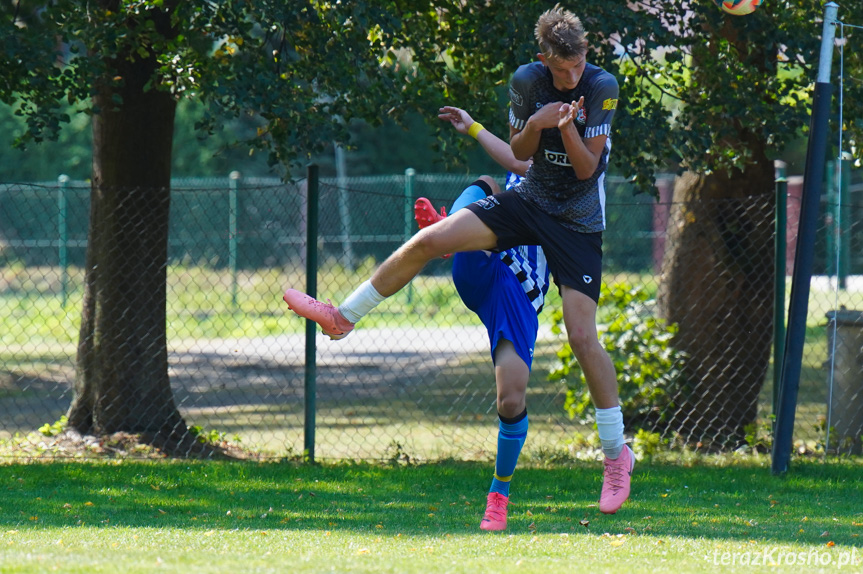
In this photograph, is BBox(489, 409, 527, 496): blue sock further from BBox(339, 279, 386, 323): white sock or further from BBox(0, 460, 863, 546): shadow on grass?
BBox(339, 279, 386, 323): white sock

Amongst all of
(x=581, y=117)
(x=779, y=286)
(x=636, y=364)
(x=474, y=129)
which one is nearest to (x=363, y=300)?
(x=474, y=129)

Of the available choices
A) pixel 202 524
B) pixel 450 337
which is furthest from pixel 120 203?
pixel 450 337

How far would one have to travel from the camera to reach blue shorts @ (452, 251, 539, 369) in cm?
511

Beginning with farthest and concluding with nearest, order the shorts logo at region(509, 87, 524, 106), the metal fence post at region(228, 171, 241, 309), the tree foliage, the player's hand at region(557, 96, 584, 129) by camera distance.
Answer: the metal fence post at region(228, 171, 241, 309) < the tree foliage < the shorts logo at region(509, 87, 524, 106) < the player's hand at region(557, 96, 584, 129)

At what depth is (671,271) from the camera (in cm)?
888

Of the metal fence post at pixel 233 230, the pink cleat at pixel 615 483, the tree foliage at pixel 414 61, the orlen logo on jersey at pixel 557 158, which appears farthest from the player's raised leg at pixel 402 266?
the metal fence post at pixel 233 230

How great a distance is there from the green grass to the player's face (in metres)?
2.08

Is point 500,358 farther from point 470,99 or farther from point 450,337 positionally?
point 450,337

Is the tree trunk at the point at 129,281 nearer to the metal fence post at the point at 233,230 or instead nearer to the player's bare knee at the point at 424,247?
the player's bare knee at the point at 424,247

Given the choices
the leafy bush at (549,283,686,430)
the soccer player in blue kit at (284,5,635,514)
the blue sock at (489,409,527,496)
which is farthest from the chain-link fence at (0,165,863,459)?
the blue sock at (489,409,527,496)

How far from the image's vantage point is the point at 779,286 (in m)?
7.48

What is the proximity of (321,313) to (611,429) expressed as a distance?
1.51 metres

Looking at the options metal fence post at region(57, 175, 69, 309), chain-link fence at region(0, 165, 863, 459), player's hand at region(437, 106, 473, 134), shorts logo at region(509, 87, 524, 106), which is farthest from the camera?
metal fence post at region(57, 175, 69, 309)

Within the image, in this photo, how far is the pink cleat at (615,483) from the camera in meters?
5.03
